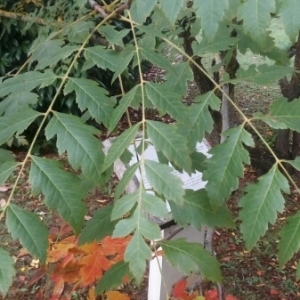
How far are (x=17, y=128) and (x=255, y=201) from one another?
518 mm

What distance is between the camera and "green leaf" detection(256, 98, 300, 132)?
99cm

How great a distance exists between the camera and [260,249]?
3.04 m

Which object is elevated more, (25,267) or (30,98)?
(30,98)

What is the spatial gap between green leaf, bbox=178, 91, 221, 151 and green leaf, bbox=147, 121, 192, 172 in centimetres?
16

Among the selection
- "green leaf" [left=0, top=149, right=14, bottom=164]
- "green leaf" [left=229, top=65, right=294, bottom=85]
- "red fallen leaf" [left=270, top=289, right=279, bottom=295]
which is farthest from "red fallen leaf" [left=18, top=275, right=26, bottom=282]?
"green leaf" [left=229, top=65, right=294, bottom=85]

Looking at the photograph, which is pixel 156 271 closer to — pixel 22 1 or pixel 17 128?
pixel 17 128

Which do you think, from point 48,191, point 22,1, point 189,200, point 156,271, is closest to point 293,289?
point 156,271

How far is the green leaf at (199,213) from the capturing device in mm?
1014

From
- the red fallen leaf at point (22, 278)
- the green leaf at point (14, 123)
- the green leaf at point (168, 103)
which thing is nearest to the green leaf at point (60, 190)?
the green leaf at point (14, 123)

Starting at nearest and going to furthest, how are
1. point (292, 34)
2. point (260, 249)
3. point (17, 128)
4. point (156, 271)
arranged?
point (292, 34) < point (17, 128) < point (156, 271) < point (260, 249)

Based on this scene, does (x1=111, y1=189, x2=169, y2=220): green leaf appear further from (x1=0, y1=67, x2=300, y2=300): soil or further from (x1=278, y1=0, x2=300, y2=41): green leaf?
(x1=0, y1=67, x2=300, y2=300): soil

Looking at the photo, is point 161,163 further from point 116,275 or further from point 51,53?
point 51,53

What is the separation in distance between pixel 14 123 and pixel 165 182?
392mm

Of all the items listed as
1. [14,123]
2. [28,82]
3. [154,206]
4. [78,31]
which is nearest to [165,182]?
[154,206]
